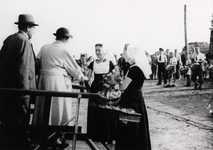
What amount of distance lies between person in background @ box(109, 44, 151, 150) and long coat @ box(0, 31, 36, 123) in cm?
124

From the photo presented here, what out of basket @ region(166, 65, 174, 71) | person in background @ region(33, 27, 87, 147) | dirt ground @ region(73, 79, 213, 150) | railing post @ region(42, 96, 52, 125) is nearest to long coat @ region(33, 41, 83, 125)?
person in background @ region(33, 27, 87, 147)

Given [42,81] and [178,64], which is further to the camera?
[178,64]

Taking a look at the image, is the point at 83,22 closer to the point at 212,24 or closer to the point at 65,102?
the point at 65,102

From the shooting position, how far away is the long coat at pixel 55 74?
4.47m

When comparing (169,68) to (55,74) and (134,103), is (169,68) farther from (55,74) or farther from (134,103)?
(134,103)

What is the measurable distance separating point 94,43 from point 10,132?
8.54 ft

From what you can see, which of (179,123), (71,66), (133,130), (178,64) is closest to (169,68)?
(178,64)

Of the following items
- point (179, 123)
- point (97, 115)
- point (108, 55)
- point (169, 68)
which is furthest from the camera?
point (169, 68)

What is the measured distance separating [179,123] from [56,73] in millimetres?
3230

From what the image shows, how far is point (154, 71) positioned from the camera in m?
18.4

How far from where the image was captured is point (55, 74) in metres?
4.50

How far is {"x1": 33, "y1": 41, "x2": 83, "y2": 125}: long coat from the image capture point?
4473mm

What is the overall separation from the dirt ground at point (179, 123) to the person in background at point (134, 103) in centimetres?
100

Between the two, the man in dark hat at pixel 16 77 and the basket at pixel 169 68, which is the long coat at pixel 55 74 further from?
the basket at pixel 169 68
